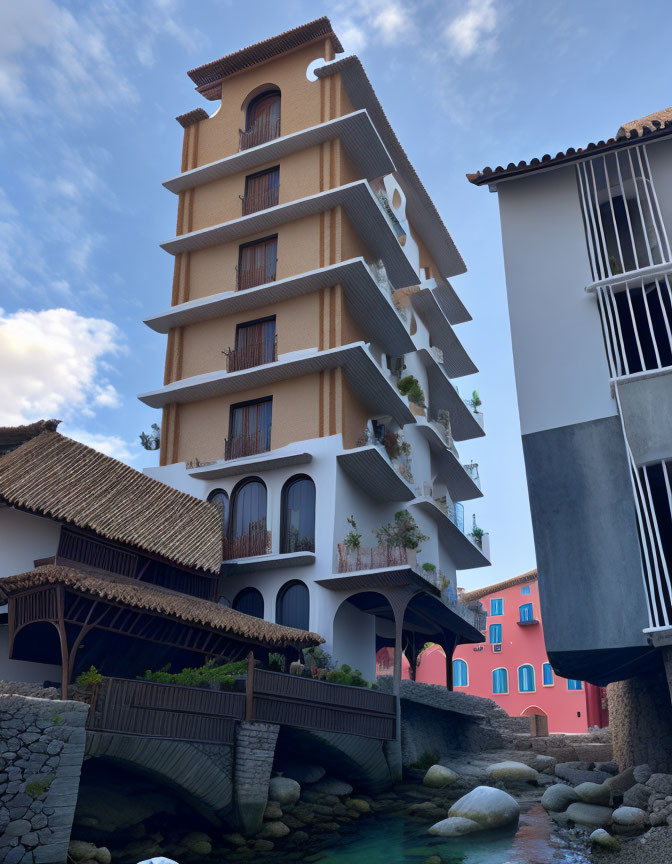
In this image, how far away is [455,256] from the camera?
42031mm

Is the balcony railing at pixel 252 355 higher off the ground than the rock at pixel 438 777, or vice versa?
the balcony railing at pixel 252 355

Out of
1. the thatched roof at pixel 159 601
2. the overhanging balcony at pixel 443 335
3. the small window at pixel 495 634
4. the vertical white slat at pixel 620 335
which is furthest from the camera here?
the small window at pixel 495 634

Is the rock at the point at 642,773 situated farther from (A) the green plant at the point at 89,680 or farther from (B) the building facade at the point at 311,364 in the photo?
(A) the green plant at the point at 89,680

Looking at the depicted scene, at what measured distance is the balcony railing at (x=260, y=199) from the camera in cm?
3388

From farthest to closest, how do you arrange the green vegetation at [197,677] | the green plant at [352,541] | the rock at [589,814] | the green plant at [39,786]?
the green plant at [352,541]
the green vegetation at [197,677]
the rock at [589,814]
the green plant at [39,786]

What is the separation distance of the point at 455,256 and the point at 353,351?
15.3m

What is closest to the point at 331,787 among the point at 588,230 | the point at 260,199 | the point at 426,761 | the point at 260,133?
the point at 426,761

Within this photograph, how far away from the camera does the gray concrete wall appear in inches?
660

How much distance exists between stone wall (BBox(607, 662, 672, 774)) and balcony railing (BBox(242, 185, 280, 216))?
73.0ft

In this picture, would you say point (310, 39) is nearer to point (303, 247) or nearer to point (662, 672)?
point (303, 247)

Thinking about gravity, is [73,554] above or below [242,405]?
below

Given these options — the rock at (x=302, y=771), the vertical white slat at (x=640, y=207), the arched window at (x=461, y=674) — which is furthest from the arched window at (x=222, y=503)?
the arched window at (x=461, y=674)

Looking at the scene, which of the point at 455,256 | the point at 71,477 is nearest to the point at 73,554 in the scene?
the point at 71,477

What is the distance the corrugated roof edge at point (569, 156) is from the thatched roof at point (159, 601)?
12.8 meters
